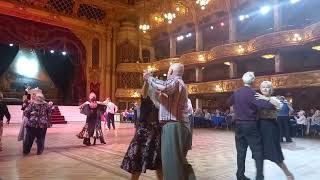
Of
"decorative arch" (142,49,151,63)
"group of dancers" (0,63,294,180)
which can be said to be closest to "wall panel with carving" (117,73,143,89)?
"decorative arch" (142,49,151,63)

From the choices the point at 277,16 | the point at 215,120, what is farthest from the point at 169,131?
the point at 277,16

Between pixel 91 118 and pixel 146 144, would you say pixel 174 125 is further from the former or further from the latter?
pixel 91 118

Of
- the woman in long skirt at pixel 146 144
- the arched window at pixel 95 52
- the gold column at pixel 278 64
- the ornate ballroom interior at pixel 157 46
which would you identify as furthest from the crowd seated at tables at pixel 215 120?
the woman in long skirt at pixel 146 144

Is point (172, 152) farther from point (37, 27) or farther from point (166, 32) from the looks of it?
point (166, 32)

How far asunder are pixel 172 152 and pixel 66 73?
25.3 metres


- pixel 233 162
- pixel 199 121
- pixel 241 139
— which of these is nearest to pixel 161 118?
pixel 241 139

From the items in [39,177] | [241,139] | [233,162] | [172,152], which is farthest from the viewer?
[233,162]

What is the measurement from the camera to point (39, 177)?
5273 mm

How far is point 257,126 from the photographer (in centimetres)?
482

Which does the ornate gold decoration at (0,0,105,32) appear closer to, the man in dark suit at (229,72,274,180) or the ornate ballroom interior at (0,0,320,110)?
the ornate ballroom interior at (0,0,320,110)

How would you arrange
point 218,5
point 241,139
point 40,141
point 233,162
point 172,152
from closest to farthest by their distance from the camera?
point 172,152 < point 241,139 < point 233,162 < point 40,141 < point 218,5

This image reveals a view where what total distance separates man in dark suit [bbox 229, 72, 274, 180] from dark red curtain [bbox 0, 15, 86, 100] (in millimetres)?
21471

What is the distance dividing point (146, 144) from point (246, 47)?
18505 millimetres

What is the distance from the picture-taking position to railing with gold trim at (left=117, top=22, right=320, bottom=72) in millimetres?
18234
